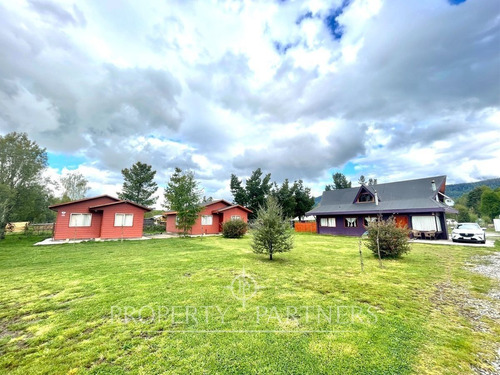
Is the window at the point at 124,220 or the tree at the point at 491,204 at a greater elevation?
the tree at the point at 491,204

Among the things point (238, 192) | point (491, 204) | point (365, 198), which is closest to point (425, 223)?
point (365, 198)

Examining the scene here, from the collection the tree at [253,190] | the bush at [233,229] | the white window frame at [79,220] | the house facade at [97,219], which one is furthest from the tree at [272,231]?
the tree at [253,190]

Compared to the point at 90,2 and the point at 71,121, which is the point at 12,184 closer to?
the point at 71,121

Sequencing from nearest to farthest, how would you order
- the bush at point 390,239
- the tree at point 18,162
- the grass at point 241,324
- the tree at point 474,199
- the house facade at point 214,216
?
1. the grass at point 241,324
2. the bush at point 390,239
3. the tree at point 18,162
4. the house facade at point 214,216
5. the tree at point 474,199

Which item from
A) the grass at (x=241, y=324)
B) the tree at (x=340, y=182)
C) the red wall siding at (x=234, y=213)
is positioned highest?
the tree at (x=340, y=182)

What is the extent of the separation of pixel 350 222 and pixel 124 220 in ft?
77.4

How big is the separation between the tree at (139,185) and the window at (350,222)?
105 ft

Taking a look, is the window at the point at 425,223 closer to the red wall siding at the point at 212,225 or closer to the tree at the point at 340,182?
the red wall siding at the point at 212,225

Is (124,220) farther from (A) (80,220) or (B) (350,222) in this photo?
(B) (350,222)

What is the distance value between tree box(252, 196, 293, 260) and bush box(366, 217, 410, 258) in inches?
165

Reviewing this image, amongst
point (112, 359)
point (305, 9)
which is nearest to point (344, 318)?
point (112, 359)

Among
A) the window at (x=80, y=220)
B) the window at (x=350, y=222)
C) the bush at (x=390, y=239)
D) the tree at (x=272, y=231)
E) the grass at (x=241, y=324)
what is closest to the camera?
the grass at (x=241, y=324)

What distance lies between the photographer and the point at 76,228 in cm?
1741

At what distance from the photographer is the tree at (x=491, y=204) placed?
A: 44656 mm
